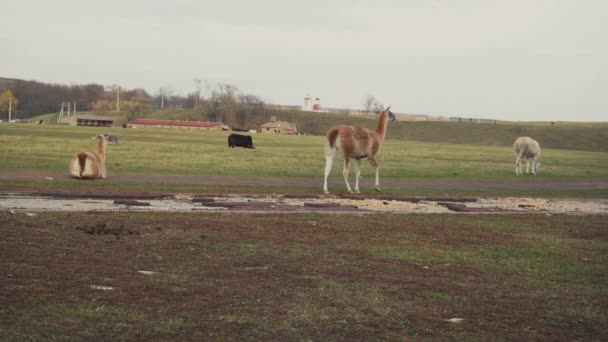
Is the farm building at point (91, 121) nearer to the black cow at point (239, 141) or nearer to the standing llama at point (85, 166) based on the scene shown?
the black cow at point (239, 141)

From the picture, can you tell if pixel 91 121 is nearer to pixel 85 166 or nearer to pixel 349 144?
pixel 85 166

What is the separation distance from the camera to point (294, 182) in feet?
103

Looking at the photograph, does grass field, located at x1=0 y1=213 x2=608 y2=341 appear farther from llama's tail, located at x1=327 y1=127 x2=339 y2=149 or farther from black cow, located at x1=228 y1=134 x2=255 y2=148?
black cow, located at x1=228 y1=134 x2=255 y2=148

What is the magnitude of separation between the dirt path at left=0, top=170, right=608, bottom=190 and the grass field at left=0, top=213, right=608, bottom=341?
12.8 meters

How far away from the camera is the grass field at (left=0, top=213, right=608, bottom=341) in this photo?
24.9 feet

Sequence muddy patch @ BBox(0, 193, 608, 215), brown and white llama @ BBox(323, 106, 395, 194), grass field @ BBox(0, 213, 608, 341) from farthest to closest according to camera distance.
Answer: brown and white llama @ BBox(323, 106, 395, 194)
muddy patch @ BBox(0, 193, 608, 215)
grass field @ BBox(0, 213, 608, 341)

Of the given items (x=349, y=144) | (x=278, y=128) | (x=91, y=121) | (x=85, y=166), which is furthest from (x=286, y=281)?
(x=91, y=121)

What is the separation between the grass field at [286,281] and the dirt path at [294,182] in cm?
1275

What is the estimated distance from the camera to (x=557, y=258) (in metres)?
13.2

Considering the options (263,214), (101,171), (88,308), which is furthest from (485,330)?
(101,171)

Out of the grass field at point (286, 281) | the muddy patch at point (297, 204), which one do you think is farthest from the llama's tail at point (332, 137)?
the grass field at point (286, 281)

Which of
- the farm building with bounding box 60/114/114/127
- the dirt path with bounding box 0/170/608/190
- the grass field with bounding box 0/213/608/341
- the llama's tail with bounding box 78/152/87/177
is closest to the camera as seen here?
the grass field with bounding box 0/213/608/341

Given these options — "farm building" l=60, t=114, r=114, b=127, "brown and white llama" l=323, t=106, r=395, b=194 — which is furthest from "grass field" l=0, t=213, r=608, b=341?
"farm building" l=60, t=114, r=114, b=127

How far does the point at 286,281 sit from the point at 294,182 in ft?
70.2
